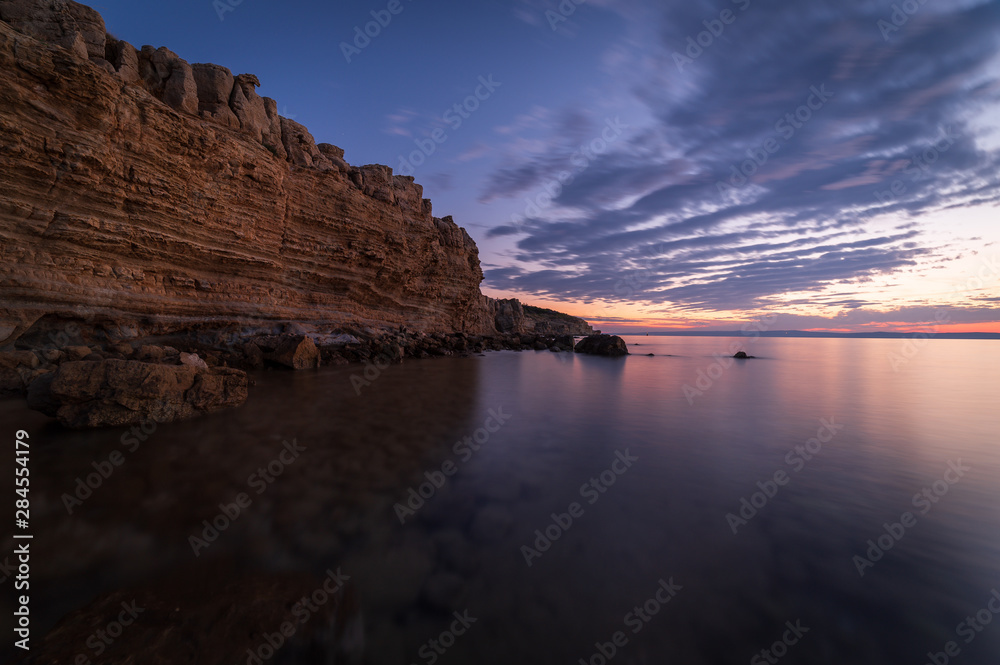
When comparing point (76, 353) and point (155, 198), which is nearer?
point (76, 353)

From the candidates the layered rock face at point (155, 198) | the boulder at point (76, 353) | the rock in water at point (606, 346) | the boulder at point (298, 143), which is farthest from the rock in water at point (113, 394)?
the rock in water at point (606, 346)

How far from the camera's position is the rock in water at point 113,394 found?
253 inches

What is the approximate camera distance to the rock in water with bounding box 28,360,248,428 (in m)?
6.43

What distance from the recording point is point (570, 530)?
4070mm

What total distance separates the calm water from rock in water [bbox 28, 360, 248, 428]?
45 centimetres

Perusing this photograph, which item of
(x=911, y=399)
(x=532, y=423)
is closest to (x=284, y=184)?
(x=532, y=423)

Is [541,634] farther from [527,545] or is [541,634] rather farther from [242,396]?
[242,396]

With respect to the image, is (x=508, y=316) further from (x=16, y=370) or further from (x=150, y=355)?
(x=16, y=370)

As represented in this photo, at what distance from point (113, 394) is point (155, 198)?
34.7ft

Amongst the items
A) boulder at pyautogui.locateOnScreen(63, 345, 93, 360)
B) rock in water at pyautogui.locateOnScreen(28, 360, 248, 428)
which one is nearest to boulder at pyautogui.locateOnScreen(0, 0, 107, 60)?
boulder at pyautogui.locateOnScreen(63, 345, 93, 360)

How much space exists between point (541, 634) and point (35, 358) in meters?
13.6

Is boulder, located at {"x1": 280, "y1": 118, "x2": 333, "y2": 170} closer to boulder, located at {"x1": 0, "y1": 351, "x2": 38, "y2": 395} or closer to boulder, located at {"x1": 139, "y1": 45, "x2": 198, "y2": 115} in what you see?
boulder, located at {"x1": 139, "y1": 45, "x2": 198, "y2": 115}

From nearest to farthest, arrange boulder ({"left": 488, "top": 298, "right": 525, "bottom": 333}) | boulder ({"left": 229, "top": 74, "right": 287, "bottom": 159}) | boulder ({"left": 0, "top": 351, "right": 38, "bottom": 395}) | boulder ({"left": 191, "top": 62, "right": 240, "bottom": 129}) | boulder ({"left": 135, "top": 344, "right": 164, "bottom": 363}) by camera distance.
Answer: boulder ({"left": 0, "top": 351, "right": 38, "bottom": 395}), boulder ({"left": 135, "top": 344, "right": 164, "bottom": 363}), boulder ({"left": 191, "top": 62, "right": 240, "bottom": 129}), boulder ({"left": 229, "top": 74, "right": 287, "bottom": 159}), boulder ({"left": 488, "top": 298, "right": 525, "bottom": 333})

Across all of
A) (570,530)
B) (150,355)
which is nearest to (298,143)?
(150,355)
